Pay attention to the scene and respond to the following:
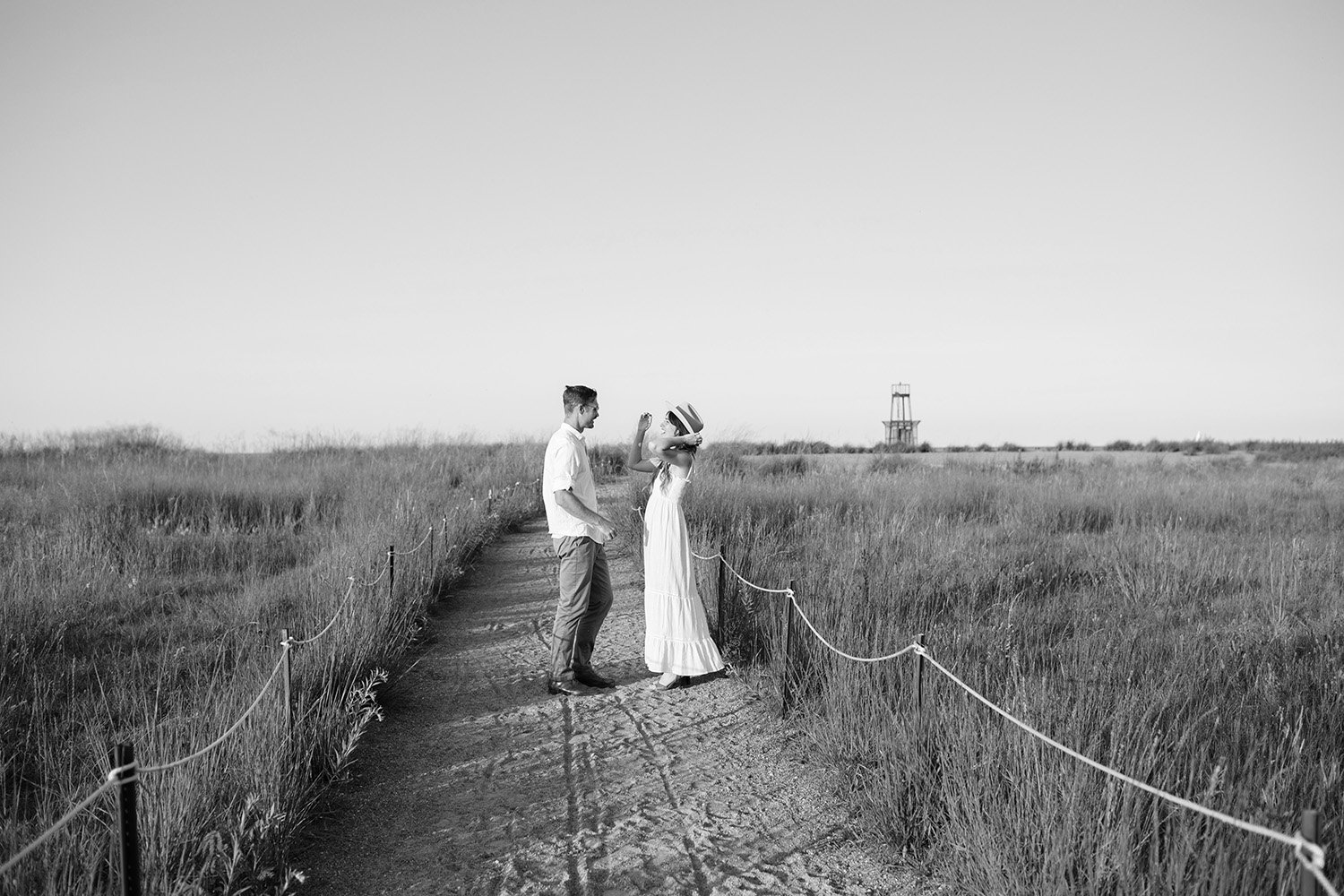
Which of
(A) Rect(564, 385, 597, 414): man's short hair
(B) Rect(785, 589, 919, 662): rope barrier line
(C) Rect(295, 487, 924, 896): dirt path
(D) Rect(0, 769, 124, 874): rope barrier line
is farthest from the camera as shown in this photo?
(A) Rect(564, 385, 597, 414): man's short hair

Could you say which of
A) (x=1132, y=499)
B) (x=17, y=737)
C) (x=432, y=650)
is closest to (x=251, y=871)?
(x=17, y=737)

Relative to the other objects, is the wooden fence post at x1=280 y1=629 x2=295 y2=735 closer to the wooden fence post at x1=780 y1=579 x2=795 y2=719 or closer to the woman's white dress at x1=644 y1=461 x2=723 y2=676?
the woman's white dress at x1=644 y1=461 x2=723 y2=676

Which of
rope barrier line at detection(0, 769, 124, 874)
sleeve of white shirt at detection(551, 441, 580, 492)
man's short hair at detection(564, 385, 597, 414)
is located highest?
man's short hair at detection(564, 385, 597, 414)

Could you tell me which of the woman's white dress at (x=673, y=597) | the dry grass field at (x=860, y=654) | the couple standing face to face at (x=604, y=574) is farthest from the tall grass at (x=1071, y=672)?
the couple standing face to face at (x=604, y=574)

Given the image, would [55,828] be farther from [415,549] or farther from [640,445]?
[415,549]

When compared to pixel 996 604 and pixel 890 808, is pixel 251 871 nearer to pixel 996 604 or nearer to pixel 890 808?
pixel 890 808

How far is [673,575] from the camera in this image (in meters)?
5.74

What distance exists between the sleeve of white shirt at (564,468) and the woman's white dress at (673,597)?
702mm

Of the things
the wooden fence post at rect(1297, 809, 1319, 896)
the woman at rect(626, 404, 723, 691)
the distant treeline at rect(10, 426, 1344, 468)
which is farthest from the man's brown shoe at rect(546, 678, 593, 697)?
the distant treeline at rect(10, 426, 1344, 468)

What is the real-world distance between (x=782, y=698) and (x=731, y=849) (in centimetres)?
165

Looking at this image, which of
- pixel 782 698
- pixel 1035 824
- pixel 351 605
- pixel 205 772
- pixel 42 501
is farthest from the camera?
pixel 42 501

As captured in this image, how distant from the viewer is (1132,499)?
1401 centimetres

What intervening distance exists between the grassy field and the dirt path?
33 cm

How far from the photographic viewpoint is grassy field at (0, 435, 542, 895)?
323 centimetres
